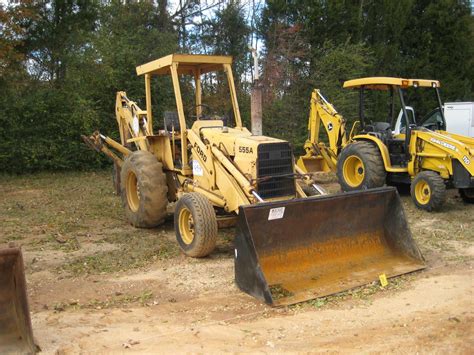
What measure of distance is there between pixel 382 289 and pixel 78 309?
2970mm

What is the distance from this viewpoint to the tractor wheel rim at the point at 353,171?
428 inches

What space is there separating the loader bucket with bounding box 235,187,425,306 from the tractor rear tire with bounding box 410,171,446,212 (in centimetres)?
318

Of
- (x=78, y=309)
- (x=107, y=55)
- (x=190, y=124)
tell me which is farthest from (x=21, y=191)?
(x=78, y=309)

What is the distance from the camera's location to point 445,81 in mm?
22453

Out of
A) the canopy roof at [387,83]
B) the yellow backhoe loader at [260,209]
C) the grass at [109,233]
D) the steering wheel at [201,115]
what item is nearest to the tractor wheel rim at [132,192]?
the yellow backhoe loader at [260,209]

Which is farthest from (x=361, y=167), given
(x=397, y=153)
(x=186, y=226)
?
(x=186, y=226)

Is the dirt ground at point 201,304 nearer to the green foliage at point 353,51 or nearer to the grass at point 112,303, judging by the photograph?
the grass at point 112,303

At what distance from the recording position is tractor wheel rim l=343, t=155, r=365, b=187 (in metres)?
10.9

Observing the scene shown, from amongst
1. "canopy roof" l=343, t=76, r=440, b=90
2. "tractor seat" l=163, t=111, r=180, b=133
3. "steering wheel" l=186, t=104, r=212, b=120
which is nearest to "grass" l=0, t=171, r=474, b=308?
"tractor seat" l=163, t=111, r=180, b=133

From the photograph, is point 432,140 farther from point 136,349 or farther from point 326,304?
point 136,349

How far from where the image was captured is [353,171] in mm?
11133

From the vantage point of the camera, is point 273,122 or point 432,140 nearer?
point 432,140

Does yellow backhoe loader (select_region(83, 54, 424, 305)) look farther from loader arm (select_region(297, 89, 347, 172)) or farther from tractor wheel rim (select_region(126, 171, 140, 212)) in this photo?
loader arm (select_region(297, 89, 347, 172))

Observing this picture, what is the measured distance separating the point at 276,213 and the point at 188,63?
9.98 feet
